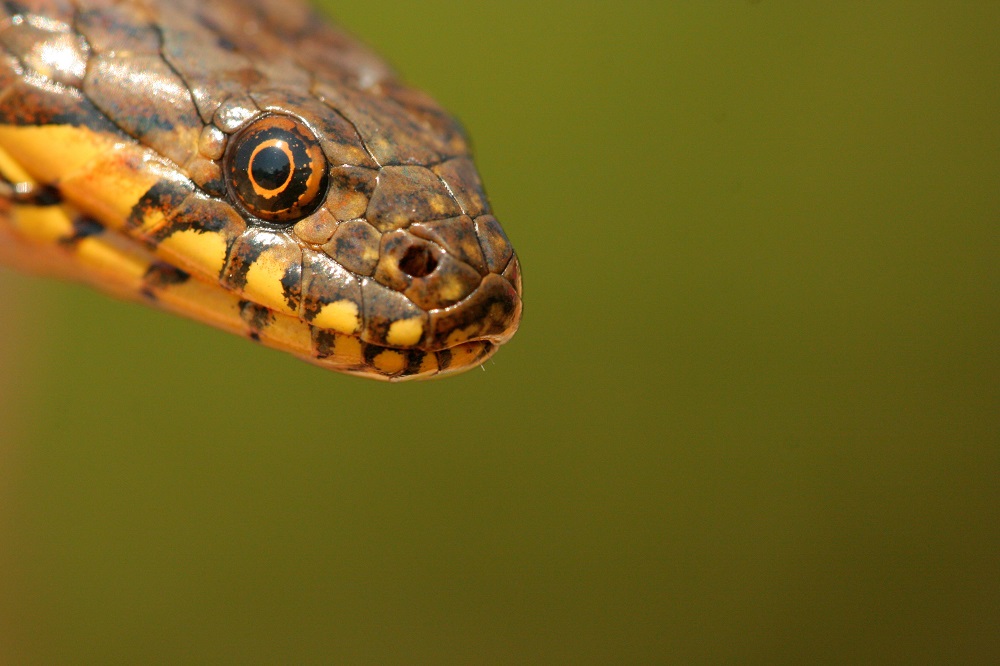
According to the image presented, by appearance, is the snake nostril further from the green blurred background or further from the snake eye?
the green blurred background

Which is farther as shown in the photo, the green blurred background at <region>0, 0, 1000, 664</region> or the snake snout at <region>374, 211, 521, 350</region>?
the green blurred background at <region>0, 0, 1000, 664</region>

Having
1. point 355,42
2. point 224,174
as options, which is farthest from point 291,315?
point 355,42

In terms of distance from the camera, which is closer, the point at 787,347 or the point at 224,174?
the point at 224,174

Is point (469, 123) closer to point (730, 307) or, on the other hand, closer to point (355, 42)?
point (730, 307)

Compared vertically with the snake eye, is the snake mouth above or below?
below

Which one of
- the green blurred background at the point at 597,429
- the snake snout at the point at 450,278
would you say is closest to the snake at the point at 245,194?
the snake snout at the point at 450,278

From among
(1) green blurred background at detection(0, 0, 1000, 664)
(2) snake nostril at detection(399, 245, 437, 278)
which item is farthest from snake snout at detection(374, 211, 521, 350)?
(1) green blurred background at detection(0, 0, 1000, 664)
